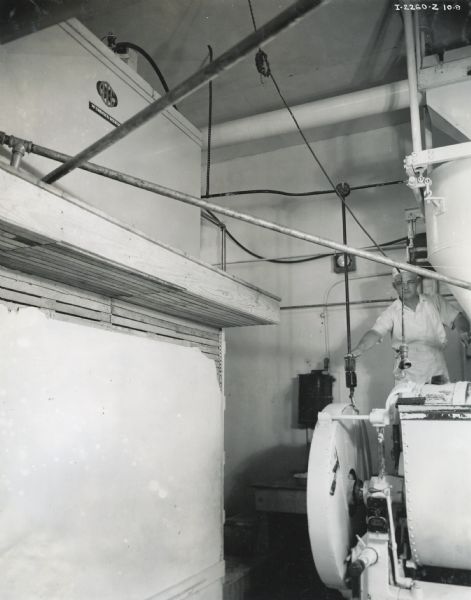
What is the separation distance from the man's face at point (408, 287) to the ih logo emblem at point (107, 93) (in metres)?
2.65

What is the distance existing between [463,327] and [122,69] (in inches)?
126

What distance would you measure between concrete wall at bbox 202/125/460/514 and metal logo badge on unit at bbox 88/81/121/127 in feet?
10.5

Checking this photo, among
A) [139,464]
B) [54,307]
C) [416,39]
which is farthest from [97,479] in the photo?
[416,39]

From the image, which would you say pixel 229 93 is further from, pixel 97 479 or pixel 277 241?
pixel 97 479

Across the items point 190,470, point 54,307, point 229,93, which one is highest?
point 229,93

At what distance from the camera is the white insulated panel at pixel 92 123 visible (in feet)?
7.82

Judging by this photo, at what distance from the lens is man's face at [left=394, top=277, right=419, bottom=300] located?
4.31 metres

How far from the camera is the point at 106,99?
9.60 ft

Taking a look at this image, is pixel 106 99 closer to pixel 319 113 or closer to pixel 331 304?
pixel 319 113

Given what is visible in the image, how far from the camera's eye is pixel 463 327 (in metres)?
4.24

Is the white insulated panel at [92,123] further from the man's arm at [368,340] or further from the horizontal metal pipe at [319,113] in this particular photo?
the man's arm at [368,340]

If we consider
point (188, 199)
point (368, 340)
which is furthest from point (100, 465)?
point (368, 340)

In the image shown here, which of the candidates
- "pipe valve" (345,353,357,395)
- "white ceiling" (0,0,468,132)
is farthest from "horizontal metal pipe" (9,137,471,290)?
"white ceiling" (0,0,468,132)

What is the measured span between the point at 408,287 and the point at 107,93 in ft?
9.18
